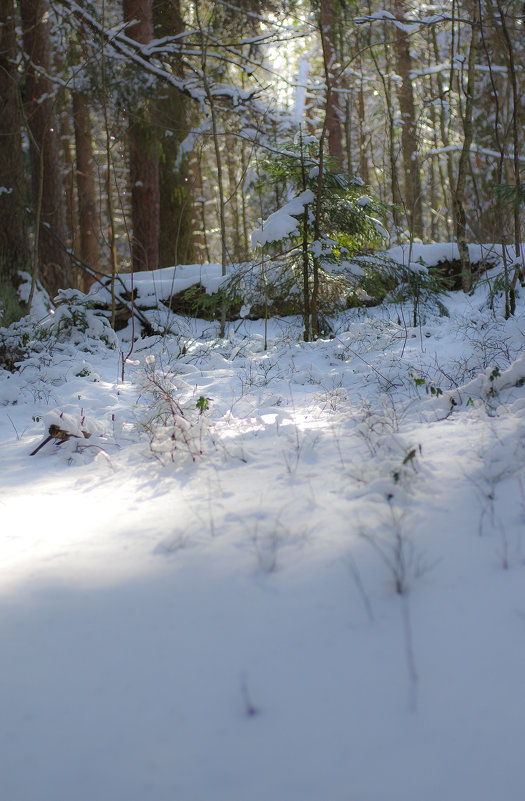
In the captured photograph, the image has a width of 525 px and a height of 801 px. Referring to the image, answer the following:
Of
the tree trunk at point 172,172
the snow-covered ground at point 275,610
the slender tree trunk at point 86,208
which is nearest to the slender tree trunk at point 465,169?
the snow-covered ground at point 275,610

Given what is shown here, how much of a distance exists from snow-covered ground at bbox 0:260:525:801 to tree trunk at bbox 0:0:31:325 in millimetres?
5363

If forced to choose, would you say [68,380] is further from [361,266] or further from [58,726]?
[58,726]

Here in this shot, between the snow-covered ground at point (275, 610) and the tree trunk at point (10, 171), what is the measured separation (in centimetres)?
536

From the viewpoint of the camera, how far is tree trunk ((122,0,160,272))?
8.34 metres

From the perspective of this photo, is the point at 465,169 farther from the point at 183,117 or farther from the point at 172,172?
the point at 172,172

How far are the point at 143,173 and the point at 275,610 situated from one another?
9.11m

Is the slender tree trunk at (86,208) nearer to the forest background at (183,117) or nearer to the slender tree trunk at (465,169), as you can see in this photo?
the forest background at (183,117)

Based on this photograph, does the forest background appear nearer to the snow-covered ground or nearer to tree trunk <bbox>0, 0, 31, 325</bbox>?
tree trunk <bbox>0, 0, 31, 325</bbox>

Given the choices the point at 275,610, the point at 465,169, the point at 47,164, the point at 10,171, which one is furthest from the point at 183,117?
the point at 275,610

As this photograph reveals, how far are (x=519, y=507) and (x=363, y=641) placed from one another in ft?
2.57

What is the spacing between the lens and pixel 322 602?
1.43 meters

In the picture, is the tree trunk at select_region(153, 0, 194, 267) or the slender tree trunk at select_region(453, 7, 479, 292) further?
the tree trunk at select_region(153, 0, 194, 267)

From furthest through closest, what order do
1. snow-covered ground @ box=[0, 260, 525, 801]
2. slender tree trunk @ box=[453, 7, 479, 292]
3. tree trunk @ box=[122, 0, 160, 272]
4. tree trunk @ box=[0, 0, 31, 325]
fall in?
tree trunk @ box=[122, 0, 160, 272] → tree trunk @ box=[0, 0, 31, 325] → slender tree trunk @ box=[453, 7, 479, 292] → snow-covered ground @ box=[0, 260, 525, 801]

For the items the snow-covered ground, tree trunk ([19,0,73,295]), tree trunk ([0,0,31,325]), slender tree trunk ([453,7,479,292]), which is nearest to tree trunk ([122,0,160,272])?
tree trunk ([19,0,73,295])
